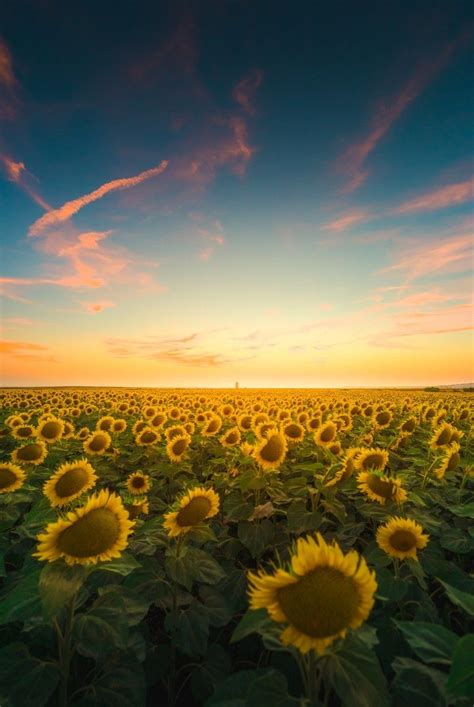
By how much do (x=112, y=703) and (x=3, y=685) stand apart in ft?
2.14

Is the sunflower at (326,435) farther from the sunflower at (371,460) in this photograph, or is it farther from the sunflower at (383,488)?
the sunflower at (383,488)

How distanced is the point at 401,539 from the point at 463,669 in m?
1.90

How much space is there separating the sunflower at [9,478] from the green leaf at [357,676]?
4.13 meters

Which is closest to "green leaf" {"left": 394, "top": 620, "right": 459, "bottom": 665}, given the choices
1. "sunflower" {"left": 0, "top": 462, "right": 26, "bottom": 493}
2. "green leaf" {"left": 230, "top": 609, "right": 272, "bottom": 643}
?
"green leaf" {"left": 230, "top": 609, "right": 272, "bottom": 643}

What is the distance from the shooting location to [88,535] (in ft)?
7.82

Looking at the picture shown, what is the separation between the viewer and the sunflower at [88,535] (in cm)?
232

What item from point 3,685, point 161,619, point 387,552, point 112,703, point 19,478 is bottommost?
point 161,619

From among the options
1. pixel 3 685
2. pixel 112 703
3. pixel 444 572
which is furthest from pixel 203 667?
pixel 444 572

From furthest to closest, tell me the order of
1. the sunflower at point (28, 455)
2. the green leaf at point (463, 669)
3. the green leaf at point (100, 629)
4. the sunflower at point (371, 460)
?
the sunflower at point (28, 455), the sunflower at point (371, 460), the green leaf at point (100, 629), the green leaf at point (463, 669)

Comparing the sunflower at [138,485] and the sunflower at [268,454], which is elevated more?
the sunflower at [268,454]

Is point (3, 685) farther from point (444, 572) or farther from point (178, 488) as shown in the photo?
point (178, 488)

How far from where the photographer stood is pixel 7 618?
210 centimetres

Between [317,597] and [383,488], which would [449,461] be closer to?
[383,488]

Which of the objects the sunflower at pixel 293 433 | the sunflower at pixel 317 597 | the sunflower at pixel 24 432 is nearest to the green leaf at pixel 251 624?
the sunflower at pixel 317 597
